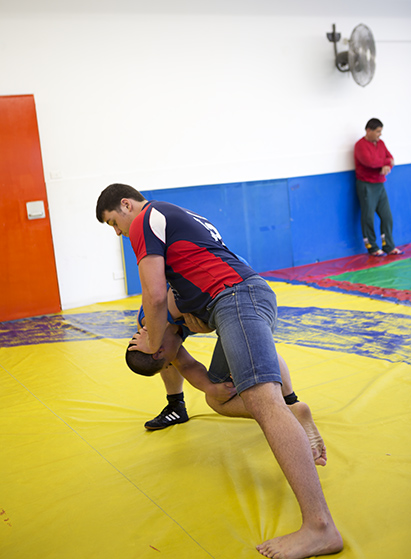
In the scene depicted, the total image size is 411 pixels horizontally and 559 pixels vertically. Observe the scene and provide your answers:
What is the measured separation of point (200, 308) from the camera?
2.12 m

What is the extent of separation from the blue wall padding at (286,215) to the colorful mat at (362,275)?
206mm

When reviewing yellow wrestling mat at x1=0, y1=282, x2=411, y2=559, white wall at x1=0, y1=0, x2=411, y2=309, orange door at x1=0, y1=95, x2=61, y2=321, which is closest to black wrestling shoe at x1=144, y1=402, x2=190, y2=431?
yellow wrestling mat at x1=0, y1=282, x2=411, y2=559

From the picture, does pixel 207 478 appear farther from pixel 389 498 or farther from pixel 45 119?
pixel 45 119

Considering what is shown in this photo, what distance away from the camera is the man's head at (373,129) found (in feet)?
23.5

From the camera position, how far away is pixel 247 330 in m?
1.88

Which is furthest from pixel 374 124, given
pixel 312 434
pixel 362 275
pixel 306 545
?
pixel 306 545

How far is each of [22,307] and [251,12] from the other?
14.3ft

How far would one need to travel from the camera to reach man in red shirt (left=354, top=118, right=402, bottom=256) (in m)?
7.29

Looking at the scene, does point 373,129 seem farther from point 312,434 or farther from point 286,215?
point 312,434

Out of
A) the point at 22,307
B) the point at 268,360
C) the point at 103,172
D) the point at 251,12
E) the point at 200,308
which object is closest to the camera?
the point at 268,360

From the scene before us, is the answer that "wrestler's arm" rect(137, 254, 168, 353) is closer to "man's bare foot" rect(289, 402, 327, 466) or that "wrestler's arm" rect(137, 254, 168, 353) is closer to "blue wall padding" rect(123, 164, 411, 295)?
"man's bare foot" rect(289, 402, 327, 466)

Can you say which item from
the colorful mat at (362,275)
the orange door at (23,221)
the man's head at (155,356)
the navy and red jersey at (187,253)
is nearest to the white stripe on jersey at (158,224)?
the navy and red jersey at (187,253)

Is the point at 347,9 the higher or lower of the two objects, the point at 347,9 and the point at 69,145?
the higher

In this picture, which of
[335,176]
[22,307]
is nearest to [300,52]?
[335,176]
